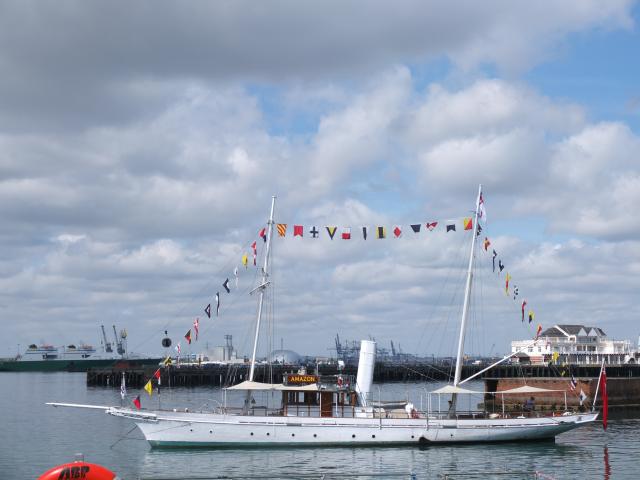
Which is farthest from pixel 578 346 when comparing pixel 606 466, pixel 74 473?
pixel 74 473

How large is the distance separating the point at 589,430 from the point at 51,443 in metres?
39.7

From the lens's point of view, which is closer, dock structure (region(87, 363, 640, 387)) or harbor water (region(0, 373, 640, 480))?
harbor water (region(0, 373, 640, 480))

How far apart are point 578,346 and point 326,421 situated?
437ft

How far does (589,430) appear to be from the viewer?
205ft

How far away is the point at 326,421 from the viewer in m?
50.0

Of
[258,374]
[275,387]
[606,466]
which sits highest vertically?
[275,387]

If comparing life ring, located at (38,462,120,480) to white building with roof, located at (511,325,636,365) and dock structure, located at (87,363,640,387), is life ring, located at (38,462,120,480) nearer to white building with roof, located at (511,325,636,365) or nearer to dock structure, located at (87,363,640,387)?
dock structure, located at (87,363,640,387)

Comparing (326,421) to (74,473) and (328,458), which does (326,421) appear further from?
(74,473)

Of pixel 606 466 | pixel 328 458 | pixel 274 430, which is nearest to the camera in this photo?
pixel 606 466

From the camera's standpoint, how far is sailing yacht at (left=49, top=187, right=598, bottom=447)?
4972cm

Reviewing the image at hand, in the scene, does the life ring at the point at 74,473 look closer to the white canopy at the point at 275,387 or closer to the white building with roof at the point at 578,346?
the white canopy at the point at 275,387

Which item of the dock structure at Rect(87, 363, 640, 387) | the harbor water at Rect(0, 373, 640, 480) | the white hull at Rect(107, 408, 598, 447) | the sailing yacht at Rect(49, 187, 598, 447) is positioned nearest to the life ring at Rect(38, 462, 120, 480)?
the harbor water at Rect(0, 373, 640, 480)

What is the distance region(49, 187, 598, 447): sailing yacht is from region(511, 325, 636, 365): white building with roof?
10914cm

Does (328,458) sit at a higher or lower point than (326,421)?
lower
